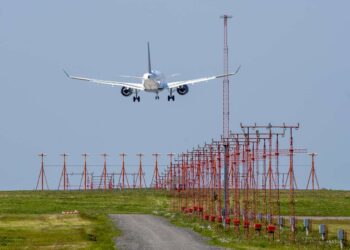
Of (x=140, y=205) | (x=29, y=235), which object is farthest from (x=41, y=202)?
(x=29, y=235)

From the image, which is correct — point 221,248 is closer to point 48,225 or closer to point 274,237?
point 274,237

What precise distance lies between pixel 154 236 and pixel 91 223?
74.1 ft

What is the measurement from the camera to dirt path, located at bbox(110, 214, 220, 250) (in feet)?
216

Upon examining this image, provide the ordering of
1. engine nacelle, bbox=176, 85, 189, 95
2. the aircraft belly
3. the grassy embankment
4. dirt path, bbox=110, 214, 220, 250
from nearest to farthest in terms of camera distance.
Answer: dirt path, bbox=110, 214, 220, 250 → the grassy embankment → engine nacelle, bbox=176, 85, 189, 95 → the aircraft belly

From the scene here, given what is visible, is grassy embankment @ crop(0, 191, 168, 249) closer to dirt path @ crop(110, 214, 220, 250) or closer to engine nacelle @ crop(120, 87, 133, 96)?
dirt path @ crop(110, 214, 220, 250)

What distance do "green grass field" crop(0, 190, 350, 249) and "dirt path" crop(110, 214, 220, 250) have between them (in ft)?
3.62

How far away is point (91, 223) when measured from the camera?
9706cm

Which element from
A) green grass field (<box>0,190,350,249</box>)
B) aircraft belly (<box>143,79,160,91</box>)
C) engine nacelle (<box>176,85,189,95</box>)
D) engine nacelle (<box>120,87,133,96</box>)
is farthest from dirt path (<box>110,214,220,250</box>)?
aircraft belly (<box>143,79,160,91</box>)

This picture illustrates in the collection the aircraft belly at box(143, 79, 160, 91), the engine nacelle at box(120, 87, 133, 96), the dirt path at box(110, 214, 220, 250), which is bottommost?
the dirt path at box(110, 214, 220, 250)

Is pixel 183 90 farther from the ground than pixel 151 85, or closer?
closer

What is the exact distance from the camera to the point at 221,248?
207 feet

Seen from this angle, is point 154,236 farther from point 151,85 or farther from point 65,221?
point 151,85

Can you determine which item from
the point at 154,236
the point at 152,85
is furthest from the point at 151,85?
the point at 154,236

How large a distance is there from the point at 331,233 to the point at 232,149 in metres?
25.7
